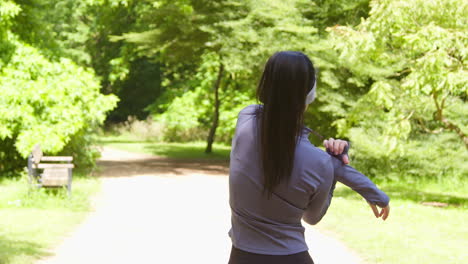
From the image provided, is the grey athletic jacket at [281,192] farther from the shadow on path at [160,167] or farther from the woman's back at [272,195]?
the shadow on path at [160,167]

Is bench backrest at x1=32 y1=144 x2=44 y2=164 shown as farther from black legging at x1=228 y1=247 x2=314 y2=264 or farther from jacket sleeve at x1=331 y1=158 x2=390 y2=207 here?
jacket sleeve at x1=331 y1=158 x2=390 y2=207

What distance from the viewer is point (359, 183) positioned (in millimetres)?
2277

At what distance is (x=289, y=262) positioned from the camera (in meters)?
2.36

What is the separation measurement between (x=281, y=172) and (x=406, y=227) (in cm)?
835

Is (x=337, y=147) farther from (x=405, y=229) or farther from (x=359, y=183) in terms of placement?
(x=405, y=229)

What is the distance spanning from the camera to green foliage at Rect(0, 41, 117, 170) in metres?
14.5

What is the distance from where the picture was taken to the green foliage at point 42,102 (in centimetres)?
1445

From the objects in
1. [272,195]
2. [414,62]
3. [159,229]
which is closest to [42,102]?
[159,229]

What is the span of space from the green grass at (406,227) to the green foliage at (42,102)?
6236 mm

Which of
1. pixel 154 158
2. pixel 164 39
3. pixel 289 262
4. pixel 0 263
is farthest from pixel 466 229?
pixel 154 158

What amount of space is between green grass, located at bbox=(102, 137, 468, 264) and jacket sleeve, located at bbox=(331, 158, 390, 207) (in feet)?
17.5

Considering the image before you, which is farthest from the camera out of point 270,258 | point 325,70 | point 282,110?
point 325,70

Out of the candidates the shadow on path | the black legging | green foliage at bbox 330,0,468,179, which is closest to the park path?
the shadow on path

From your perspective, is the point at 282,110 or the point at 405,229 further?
the point at 405,229
